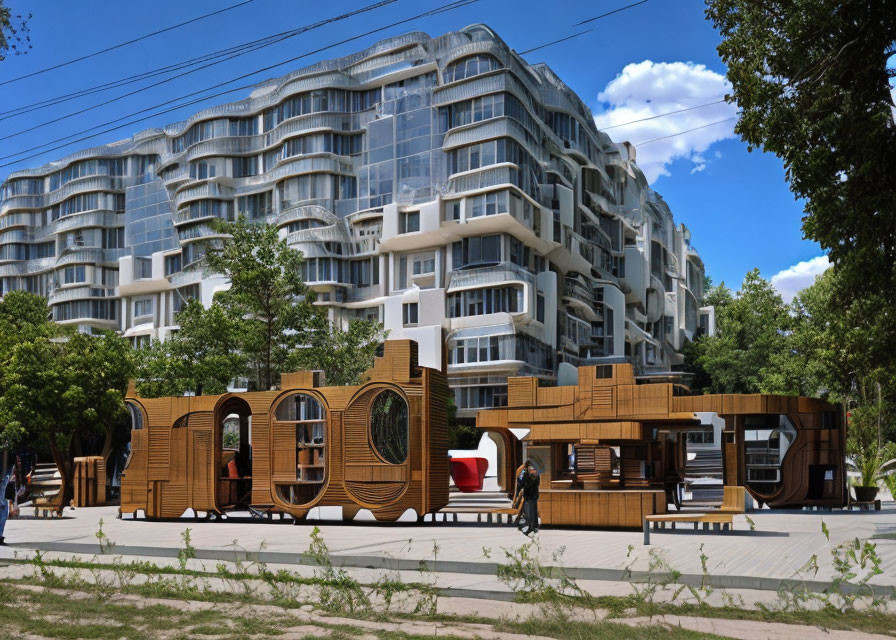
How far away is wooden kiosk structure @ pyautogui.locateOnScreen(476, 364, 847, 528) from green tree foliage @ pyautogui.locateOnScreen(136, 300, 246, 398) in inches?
503

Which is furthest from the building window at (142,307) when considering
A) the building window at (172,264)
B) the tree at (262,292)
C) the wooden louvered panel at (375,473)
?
the wooden louvered panel at (375,473)

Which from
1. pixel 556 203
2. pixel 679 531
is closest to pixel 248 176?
pixel 556 203

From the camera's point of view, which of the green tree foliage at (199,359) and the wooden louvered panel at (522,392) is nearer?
the wooden louvered panel at (522,392)

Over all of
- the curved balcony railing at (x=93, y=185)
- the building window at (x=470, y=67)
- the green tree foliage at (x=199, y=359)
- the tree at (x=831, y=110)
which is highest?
the building window at (x=470, y=67)

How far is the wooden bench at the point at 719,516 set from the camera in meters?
18.3

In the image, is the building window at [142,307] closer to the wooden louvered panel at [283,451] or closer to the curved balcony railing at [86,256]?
the curved balcony railing at [86,256]

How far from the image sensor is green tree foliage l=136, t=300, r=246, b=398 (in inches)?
1380

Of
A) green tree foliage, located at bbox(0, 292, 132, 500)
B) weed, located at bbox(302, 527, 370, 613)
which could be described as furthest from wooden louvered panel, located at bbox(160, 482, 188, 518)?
weed, located at bbox(302, 527, 370, 613)

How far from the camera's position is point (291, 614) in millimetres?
9711

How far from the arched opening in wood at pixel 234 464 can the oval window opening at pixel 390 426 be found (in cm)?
373

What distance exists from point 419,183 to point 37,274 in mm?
46258

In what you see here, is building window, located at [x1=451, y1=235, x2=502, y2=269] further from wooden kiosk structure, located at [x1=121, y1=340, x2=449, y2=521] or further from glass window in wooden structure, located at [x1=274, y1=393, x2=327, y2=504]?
glass window in wooden structure, located at [x1=274, y1=393, x2=327, y2=504]

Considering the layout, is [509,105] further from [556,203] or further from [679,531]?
[679,531]

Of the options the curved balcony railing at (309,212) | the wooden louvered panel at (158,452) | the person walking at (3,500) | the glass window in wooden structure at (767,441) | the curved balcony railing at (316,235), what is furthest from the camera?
the curved balcony railing at (309,212)
